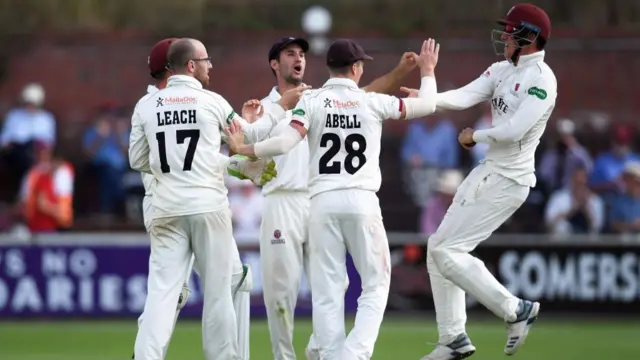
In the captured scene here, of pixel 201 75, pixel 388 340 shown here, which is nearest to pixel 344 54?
pixel 201 75

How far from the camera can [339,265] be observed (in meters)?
11.2

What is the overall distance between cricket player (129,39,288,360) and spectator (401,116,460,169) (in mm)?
10416

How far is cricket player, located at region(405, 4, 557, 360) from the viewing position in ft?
37.6

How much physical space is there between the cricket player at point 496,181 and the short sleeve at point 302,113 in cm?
102

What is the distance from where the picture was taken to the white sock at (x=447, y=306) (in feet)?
38.4

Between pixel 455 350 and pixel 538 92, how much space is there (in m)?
2.20

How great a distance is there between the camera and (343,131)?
11.1 metres

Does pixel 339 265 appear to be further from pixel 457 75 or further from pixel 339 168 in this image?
pixel 457 75

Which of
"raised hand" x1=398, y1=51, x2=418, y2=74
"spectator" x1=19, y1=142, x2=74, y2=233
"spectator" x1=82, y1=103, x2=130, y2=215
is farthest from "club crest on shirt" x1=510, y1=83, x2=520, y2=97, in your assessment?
"spectator" x1=82, y1=103, x2=130, y2=215

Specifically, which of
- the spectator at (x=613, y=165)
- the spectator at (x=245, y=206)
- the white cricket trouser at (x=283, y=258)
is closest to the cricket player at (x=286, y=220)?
the white cricket trouser at (x=283, y=258)

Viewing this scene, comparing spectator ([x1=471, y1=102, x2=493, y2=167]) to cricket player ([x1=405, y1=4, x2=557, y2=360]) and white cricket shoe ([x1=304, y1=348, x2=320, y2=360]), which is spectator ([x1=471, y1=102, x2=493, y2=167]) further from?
white cricket shoe ([x1=304, y1=348, x2=320, y2=360])

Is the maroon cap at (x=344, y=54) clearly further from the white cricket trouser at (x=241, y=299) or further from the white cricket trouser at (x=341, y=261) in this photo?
the white cricket trouser at (x=241, y=299)

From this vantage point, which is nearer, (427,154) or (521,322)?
(521,322)

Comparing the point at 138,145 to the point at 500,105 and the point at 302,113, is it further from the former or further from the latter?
the point at 500,105
